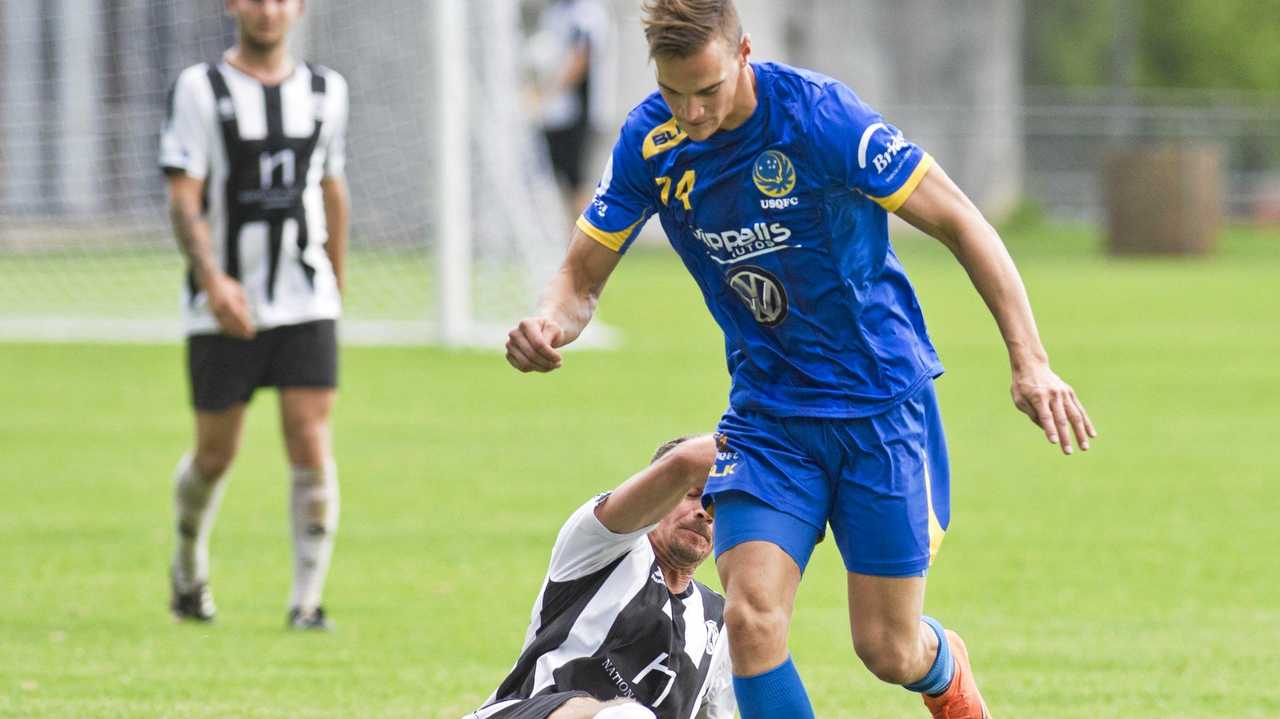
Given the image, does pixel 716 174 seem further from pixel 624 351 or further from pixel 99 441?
pixel 624 351

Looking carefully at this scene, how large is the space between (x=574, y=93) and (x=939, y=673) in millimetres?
16735

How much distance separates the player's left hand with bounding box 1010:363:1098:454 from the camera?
401 centimetres

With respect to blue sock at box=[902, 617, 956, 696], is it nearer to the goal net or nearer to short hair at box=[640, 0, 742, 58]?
short hair at box=[640, 0, 742, 58]

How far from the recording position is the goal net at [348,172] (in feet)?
52.2

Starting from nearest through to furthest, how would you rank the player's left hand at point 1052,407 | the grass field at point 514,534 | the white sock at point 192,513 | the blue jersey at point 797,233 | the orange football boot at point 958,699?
the player's left hand at point 1052,407, the blue jersey at point 797,233, the orange football boot at point 958,699, the grass field at point 514,534, the white sock at point 192,513

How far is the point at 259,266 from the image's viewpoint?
6.81 metres

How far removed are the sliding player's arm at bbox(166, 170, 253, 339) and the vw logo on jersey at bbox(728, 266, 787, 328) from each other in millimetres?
2526

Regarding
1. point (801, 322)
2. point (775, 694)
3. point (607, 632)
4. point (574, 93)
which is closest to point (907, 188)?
point (801, 322)

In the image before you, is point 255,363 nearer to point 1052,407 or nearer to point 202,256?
point 202,256

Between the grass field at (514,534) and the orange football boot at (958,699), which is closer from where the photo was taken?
the orange football boot at (958,699)

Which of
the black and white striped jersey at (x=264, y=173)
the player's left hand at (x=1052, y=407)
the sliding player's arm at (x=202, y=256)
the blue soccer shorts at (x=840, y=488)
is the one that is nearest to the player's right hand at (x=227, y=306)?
the sliding player's arm at (x=202, y=256)

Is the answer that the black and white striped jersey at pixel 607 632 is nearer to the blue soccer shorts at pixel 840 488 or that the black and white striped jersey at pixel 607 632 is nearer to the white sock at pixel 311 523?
the blue soccer shorts at pixel 840 488

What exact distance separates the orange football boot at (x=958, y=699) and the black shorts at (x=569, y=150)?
16.1 meters

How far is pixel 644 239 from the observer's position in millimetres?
31141
